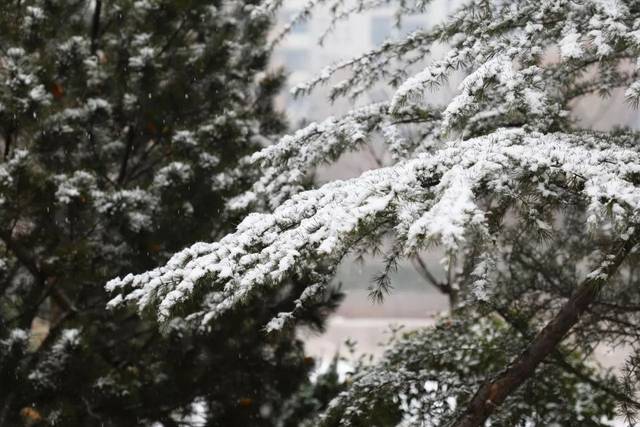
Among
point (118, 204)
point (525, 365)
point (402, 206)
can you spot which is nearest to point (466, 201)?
point (402, 206)

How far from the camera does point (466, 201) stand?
160 cm

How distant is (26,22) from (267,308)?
7.03 feet

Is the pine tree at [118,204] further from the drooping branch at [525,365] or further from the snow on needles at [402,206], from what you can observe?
the snow on needles at [402,206]

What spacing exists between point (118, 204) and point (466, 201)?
102 inches

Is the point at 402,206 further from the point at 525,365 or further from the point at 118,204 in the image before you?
the point at 118,204

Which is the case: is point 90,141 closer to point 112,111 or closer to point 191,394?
point 112,111

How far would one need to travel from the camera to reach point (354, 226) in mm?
1763

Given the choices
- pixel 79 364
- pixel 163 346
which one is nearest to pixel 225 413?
pixel 163 346

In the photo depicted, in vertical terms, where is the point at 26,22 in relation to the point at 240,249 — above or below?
above

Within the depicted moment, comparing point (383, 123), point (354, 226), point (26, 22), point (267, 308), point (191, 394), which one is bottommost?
point (354, 226)

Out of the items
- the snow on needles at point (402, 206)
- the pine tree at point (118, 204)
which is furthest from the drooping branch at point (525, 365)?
the pine tree at point (118, 204)

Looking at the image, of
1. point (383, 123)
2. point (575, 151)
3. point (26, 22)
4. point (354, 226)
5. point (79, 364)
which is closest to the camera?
point (354, 226)

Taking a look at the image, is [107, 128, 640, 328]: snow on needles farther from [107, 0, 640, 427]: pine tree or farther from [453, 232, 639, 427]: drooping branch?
[453, 232, 639, 427]: drooping branch

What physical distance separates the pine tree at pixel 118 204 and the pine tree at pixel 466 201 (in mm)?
521
